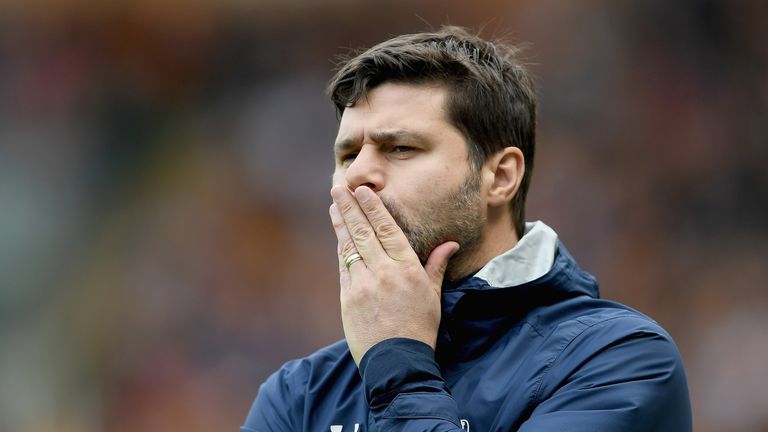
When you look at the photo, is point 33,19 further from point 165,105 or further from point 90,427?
point 90,427

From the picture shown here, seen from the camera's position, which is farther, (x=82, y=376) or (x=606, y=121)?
(x=82, y=376)

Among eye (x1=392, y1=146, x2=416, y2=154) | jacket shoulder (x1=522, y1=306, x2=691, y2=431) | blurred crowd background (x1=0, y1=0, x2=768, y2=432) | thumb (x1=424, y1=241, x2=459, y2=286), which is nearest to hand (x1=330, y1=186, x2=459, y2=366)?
thumb (x1=424, y1=241, x2=459, y2=286)

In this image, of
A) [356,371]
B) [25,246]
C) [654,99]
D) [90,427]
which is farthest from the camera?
[25,246]

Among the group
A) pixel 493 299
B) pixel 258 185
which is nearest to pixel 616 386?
pixel 493 299

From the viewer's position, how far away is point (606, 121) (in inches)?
262

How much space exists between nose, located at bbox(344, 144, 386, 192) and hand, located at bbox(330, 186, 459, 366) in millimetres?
32

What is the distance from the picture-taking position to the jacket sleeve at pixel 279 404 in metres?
2.35

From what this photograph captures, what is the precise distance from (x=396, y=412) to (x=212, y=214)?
224 inches

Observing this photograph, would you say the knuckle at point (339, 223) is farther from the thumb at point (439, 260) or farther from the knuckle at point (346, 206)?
the thumb at point (439, 260)

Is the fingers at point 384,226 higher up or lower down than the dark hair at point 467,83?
lower down

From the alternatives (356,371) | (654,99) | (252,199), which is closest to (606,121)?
(654,99)

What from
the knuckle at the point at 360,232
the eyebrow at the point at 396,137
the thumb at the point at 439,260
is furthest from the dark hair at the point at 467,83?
the knuckle at the point at 360,232

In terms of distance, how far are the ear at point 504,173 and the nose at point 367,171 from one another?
282mm

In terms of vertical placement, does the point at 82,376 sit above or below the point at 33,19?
below
